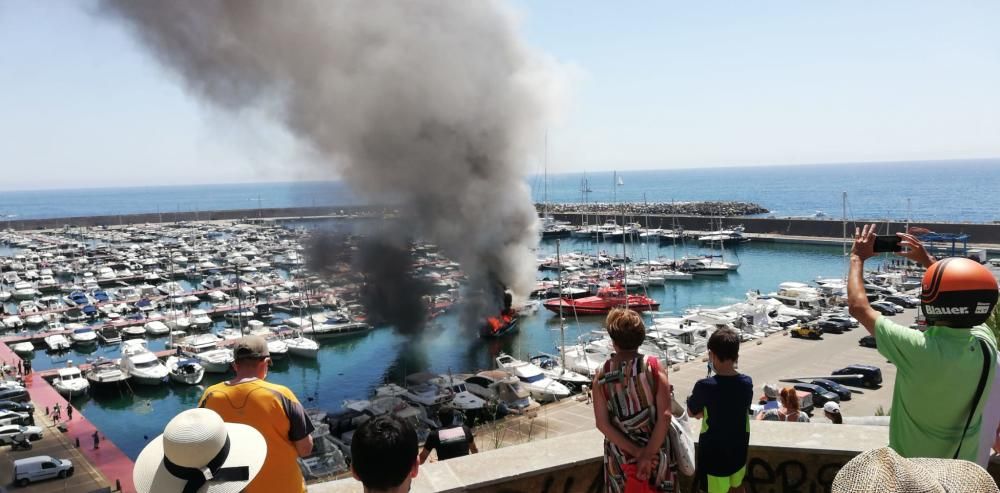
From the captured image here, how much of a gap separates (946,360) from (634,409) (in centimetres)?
107

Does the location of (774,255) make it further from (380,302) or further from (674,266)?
(380,302)

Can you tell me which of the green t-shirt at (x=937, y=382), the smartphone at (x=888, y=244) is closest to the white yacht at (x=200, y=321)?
the smartphone at (x=888, y=244)

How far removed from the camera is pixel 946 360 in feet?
6.56

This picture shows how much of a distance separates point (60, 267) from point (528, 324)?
1576 inches

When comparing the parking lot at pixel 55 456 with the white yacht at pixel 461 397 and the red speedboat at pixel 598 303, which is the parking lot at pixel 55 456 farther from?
the red speedboat at pixel 598 303

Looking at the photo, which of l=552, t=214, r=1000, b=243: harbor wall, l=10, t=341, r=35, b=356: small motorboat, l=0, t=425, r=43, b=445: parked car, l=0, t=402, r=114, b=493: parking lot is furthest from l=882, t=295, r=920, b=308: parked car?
l=10, t=341, r=35, b=356: small motorboat

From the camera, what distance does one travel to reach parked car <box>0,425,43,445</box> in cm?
1816

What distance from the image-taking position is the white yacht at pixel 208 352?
2845 centimetres

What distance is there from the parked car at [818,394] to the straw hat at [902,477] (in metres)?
18.6

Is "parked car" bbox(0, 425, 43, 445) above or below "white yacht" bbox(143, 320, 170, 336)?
above

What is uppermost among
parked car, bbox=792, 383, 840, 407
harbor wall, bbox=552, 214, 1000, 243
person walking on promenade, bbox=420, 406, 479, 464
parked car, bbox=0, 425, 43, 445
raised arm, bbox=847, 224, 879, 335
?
raised arm, bbox=847, 224, 879, 335

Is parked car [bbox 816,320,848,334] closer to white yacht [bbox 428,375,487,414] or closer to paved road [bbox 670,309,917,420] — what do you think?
paved road [bbox 670,309,917,420]

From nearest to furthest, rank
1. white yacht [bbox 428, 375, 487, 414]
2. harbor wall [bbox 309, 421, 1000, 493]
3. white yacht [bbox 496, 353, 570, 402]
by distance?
harbor wall [bbox 309, 421, 1000, 493] < white yacht [bbox 428, 375, 487, 414] < white yacht [bbox 496, 353, 570, 402]

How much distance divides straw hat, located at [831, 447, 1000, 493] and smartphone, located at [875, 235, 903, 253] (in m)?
1.44
